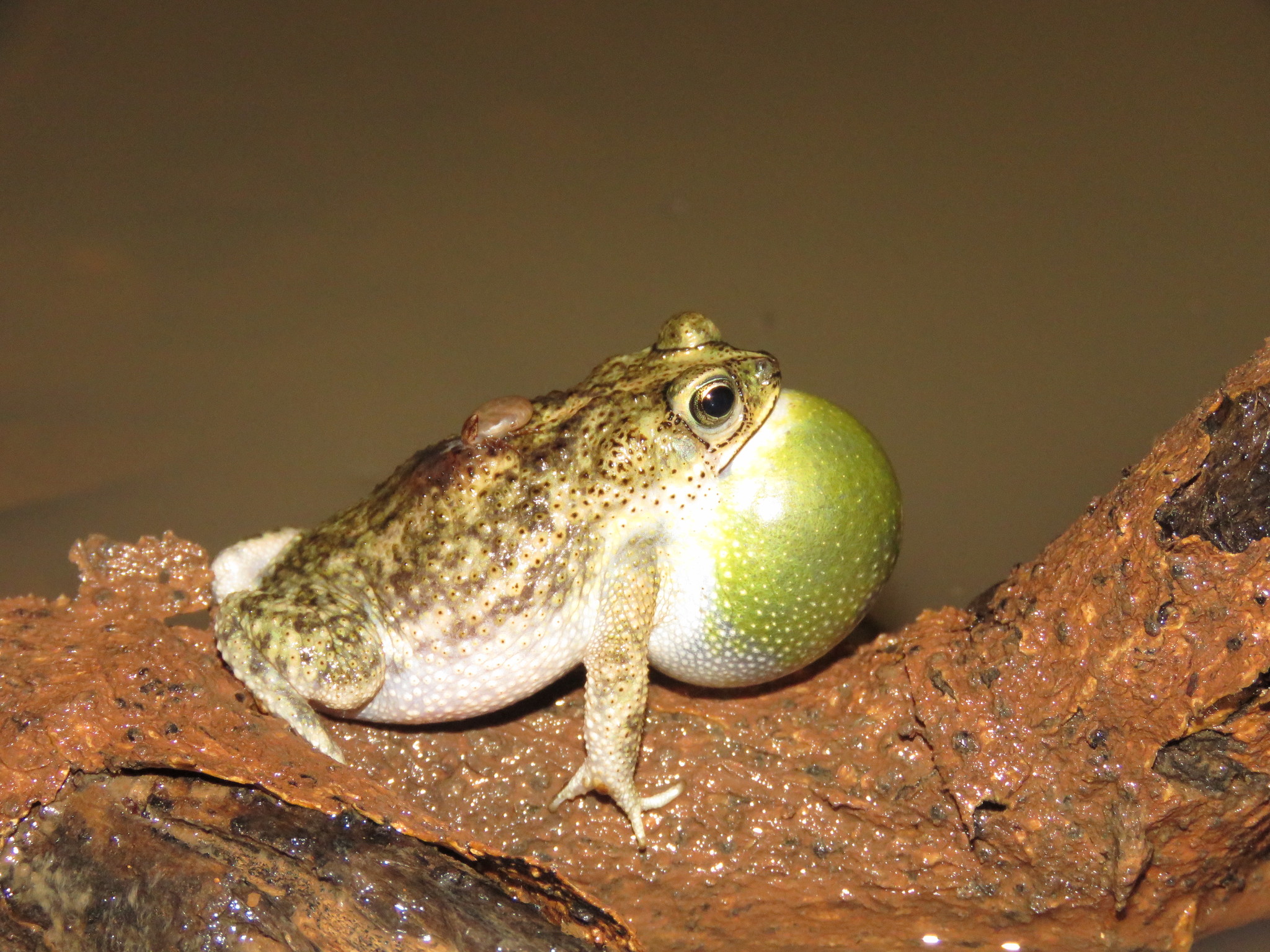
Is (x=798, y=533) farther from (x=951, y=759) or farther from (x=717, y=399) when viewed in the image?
(x=951, y=759)

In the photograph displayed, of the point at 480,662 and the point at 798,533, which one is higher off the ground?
the point at 798,533

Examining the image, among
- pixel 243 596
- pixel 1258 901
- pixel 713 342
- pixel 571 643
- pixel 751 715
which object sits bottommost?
pixel 1258 901

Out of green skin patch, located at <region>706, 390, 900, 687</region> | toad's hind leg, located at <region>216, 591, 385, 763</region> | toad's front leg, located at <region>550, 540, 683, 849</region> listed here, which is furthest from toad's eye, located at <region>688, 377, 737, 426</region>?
toad's hind leg, located at <region>216, 591, 385, 763</region>

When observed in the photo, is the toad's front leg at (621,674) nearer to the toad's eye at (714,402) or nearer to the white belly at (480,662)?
the white belly at (480,662)

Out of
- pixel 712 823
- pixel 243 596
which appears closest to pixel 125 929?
pixel 243 596

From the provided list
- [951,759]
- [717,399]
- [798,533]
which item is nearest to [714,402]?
[717,399]

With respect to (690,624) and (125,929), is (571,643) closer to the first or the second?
(690,624)
